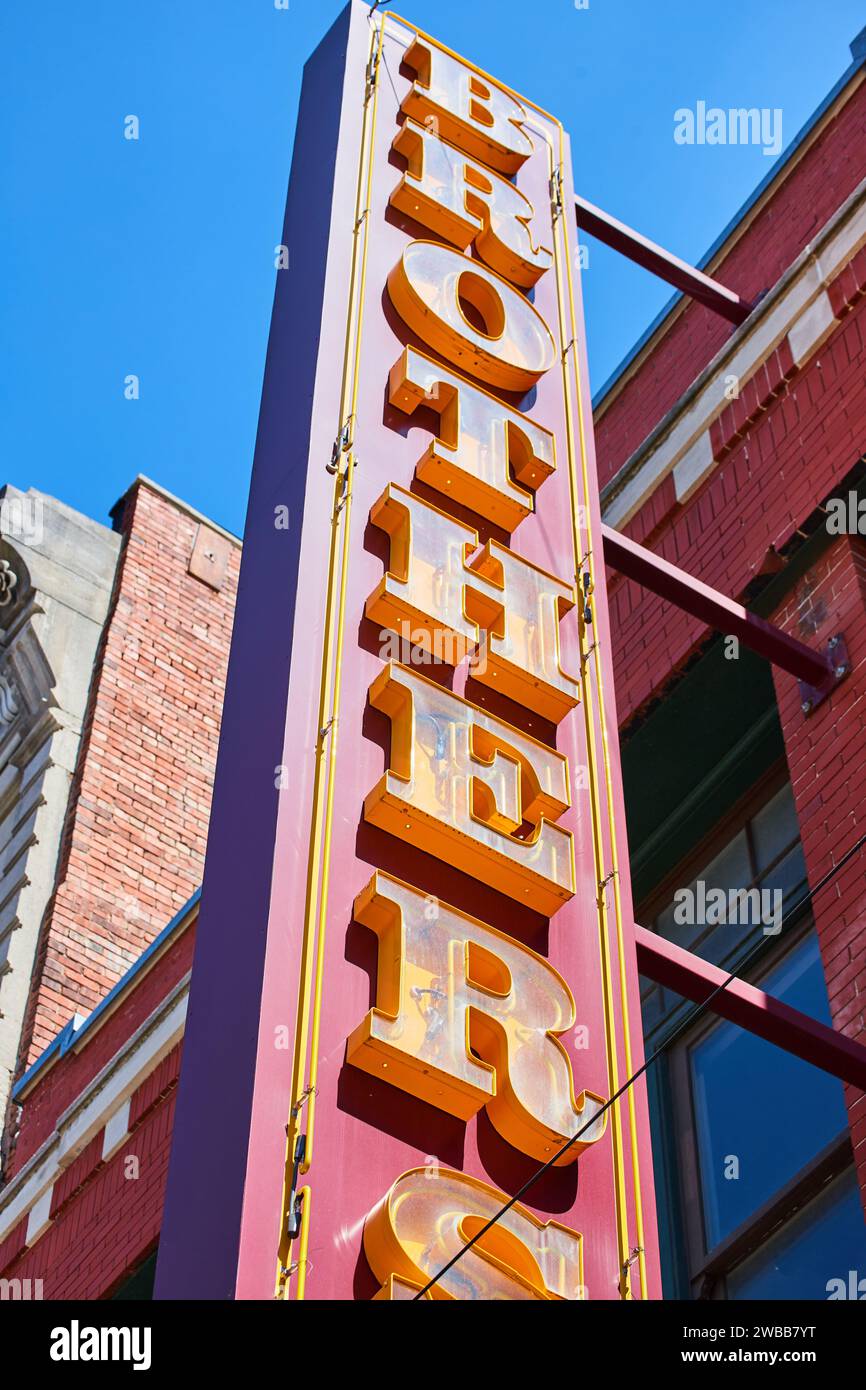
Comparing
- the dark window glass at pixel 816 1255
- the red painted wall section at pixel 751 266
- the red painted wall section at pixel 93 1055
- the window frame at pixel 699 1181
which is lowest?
the dark window glass at pixel 816 1255

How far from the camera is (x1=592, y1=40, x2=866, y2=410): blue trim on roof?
34.5ft

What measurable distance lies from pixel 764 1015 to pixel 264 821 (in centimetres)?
181

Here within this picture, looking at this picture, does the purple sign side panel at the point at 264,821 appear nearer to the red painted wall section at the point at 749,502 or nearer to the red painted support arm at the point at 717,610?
the red painted support arm at the point at 717,610

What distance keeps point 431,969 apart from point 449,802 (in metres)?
0.71

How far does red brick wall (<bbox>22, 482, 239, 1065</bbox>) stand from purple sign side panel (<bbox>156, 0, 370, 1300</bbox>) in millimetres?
7251

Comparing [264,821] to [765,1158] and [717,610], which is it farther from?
[765,1158]

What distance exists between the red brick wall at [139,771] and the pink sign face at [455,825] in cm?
732

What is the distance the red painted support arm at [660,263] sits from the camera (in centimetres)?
1054

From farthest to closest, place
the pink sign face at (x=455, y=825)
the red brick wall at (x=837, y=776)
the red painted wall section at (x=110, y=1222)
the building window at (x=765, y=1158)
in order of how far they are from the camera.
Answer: the red painted wall section at (x=110, y=1222), the building window at (x=765, y=1158), the red brick wall at (x=837, y=776), the pink sign face at (x=455, y=825)

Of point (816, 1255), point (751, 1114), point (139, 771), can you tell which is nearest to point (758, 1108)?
point (751, 1114)

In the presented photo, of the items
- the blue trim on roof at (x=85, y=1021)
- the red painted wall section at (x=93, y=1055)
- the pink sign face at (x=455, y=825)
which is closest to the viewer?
the pink sign face at (x=455, y=825)

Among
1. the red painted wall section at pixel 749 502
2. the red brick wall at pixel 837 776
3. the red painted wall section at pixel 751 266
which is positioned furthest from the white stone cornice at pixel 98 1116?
the red brick wall at pixel 837 776

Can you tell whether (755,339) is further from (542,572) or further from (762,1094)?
(762,1094)

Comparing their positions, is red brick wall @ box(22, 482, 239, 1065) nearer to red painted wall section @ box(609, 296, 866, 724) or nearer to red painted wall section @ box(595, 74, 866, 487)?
red painted wall section @ box(595, 74, 866, 487)
